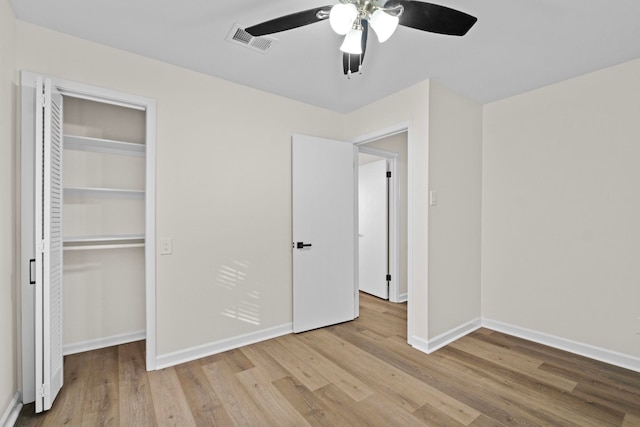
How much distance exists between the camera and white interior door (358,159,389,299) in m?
4.39

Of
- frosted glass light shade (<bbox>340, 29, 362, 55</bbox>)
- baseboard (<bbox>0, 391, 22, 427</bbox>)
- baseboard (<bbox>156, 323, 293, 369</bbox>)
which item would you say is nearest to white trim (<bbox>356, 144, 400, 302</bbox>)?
baseboard (<bbox>156, 323, 293, 369</bbox>)

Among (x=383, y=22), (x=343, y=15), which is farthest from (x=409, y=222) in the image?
(x=343, y=15)

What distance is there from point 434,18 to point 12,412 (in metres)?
3.26

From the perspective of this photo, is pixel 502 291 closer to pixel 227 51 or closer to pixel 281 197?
pixel 281 197

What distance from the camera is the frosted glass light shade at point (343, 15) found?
1.38m

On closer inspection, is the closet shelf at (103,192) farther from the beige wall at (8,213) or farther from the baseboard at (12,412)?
the baseboard at (12,412)

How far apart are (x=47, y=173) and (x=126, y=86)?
2.96 ft

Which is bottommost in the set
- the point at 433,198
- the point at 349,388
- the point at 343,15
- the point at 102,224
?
the point at 349,388

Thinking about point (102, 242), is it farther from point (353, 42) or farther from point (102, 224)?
point (353, 42)

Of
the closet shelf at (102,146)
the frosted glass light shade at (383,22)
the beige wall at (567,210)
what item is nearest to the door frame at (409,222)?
the beige wall at (567,210)

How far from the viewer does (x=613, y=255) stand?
8.41ft

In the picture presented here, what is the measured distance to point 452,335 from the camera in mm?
3016

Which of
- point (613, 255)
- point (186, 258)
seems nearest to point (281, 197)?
point (186, 258)

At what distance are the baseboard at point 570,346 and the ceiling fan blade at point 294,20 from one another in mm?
3412
